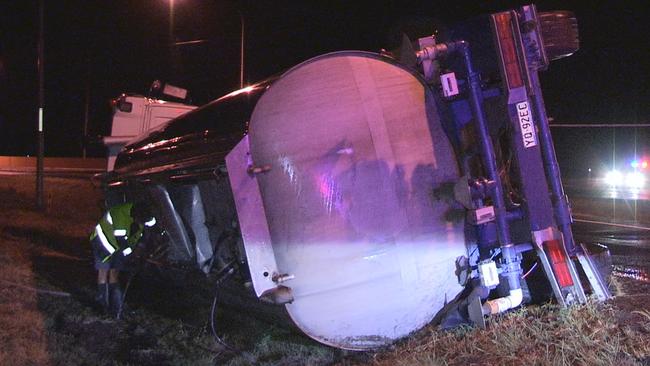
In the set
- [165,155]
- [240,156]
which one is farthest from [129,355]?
[240,156]

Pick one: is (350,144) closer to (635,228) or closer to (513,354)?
(513,354)

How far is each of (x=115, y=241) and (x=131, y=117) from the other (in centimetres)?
294

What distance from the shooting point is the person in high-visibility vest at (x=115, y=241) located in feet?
20.1

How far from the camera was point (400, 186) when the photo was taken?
14.3 feet

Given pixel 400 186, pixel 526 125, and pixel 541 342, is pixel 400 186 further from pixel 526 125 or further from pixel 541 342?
pixel 541 342

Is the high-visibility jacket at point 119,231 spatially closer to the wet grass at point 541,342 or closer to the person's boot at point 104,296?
the person's boot at point 104,296

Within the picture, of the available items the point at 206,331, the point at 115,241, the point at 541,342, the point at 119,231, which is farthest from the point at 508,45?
the point at 115,241

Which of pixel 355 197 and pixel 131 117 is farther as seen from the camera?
pixel 131 117

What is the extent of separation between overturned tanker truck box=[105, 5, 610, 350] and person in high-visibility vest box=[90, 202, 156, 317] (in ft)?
4.58

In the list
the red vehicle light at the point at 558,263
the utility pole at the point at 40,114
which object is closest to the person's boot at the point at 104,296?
the red vehicle light at the point at 558,263

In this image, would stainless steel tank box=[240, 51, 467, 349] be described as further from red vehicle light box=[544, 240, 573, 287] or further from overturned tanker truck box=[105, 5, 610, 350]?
red vehicle light box=[544, 240, 573, 287]

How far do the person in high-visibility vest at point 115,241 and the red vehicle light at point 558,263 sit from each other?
351cm

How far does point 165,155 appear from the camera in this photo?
5727 millimetres

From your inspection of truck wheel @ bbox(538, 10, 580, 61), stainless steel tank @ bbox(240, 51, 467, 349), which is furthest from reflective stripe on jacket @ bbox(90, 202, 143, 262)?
truck wheel @ bbox(538, 10, 580, 61)
